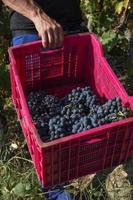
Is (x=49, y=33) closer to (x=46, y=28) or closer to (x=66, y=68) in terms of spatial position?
(x=46, y=28)

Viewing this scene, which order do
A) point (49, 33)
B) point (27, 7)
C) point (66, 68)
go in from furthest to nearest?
1. point (66, 68)
2. point (27, 7)
3. point (49, 33)

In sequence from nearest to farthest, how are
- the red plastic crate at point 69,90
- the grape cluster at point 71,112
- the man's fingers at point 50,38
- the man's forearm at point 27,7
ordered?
the red plastic crate at point 69,90, the grape cluster at point 71,112, the man's fingers at point 50,38, the man's forearm at point 27,7

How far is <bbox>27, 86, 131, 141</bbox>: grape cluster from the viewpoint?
5.97 ft

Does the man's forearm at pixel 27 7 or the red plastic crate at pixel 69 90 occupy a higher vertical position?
the man's forearm at pixel 27 7

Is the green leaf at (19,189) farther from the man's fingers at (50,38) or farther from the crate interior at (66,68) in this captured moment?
the man's fingers at (50,38)

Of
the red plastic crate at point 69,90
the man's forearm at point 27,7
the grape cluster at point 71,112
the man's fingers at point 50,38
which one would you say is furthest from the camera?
the man's forearm at point 27,7

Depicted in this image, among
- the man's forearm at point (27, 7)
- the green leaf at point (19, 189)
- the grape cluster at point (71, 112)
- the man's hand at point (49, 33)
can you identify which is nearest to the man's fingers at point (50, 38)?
the man's hand at point (49, 33)

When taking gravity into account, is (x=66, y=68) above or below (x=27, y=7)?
below

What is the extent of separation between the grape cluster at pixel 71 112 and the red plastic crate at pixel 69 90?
2.4 inches

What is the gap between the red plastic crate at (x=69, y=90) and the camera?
1.72m

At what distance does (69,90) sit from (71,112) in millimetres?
397

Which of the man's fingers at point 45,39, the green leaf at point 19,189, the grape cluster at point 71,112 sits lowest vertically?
the green leaf at point 19,189

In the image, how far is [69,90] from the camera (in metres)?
2.34

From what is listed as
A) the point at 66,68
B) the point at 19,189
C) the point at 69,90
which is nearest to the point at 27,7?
the point at 66,68
